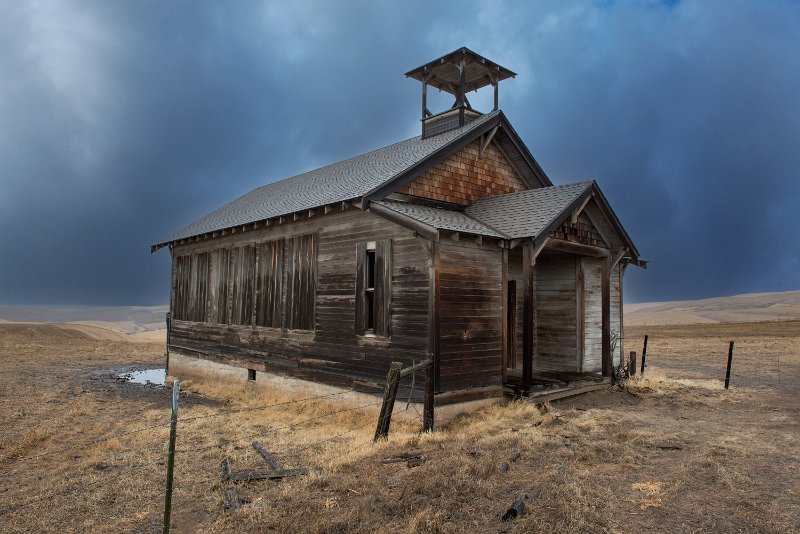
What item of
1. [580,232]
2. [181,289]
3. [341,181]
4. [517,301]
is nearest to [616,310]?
[517,301]

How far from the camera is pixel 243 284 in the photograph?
17.3 meters

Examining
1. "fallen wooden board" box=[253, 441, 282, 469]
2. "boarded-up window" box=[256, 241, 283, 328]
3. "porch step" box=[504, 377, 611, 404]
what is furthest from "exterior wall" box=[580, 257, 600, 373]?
"fallen wooden board" box=[253, 441, 282, 469]

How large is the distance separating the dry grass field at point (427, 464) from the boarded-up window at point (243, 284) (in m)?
2.55

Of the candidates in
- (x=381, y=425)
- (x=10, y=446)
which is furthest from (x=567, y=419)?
(x=10, y=446)

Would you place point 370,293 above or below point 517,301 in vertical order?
above

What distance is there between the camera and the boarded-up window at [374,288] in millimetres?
11930

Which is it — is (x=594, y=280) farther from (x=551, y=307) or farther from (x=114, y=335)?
(x=114, y=335)

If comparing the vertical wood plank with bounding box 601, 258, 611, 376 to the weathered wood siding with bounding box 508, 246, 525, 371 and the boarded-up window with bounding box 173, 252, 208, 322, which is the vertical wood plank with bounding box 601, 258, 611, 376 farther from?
the boarded-up window with bounding box 173, 252, 208, 322

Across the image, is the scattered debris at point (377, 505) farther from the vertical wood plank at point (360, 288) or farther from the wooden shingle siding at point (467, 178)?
the wooden shingle siding at point (467, 178)

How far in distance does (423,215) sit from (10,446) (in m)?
9.09

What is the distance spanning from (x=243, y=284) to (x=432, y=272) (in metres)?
8.48

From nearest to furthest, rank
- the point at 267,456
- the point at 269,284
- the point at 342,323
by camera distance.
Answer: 1. the point at 267,456
2. the point at 342,323
3. the point at 269,284

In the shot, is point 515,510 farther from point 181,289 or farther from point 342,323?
point 181,289

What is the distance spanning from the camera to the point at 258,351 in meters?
16.4
